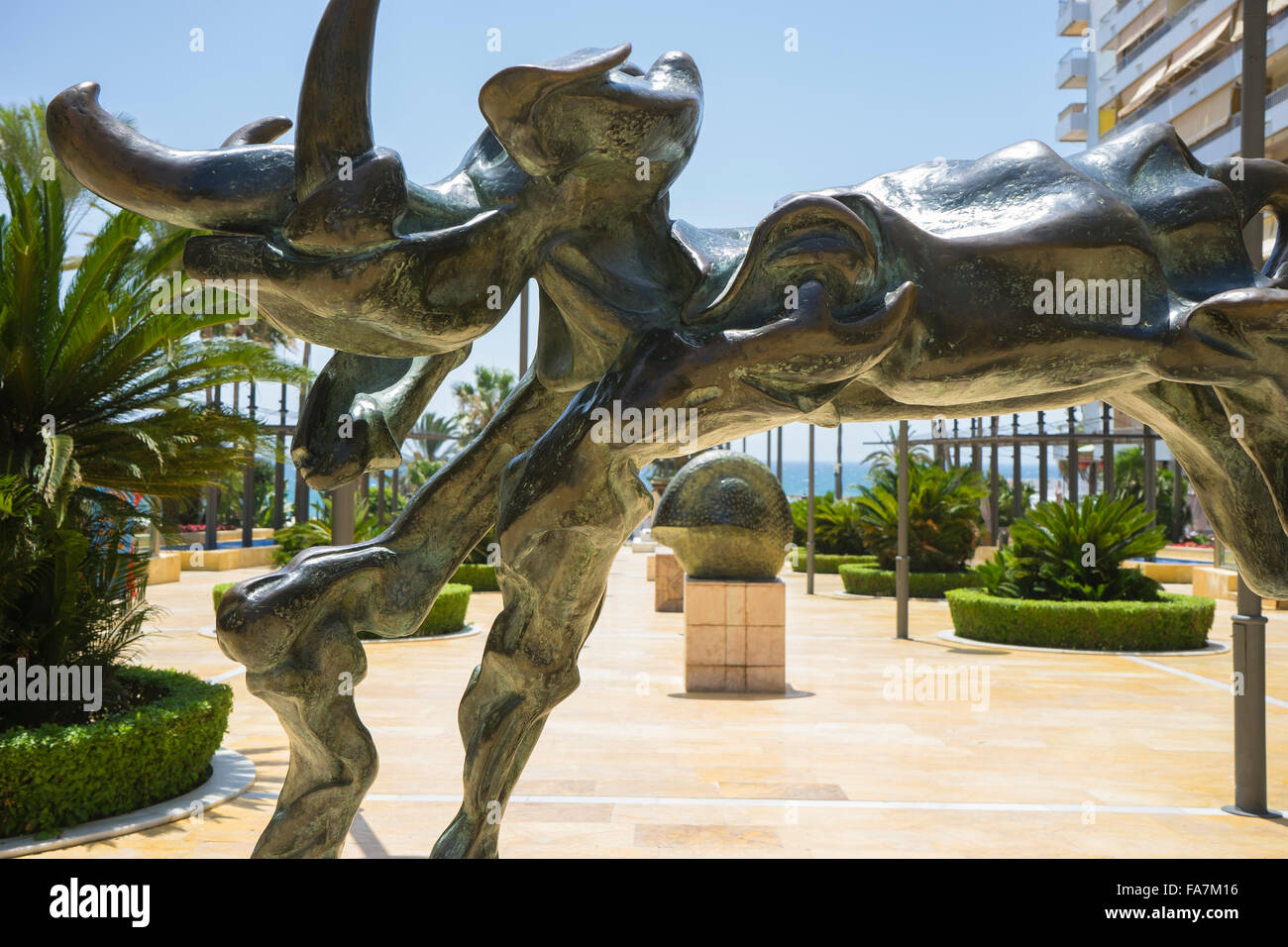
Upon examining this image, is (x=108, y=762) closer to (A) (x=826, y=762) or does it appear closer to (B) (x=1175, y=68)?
(A) (x=826, y=762)

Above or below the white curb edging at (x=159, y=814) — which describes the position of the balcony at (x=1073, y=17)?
above

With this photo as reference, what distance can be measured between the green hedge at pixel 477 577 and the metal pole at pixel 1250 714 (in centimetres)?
1432

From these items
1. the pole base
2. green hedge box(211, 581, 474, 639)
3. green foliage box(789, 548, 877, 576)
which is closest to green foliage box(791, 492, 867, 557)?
green foliage box(789, 548, 877, 576)

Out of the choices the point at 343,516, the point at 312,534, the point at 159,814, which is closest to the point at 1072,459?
the point at 312,534

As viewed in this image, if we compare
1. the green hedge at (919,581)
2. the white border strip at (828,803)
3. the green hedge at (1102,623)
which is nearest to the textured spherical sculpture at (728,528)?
the white border strip at (828,803)

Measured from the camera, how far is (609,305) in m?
2.63

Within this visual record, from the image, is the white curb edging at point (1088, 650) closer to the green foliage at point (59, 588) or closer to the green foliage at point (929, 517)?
the green foliage at point (929, 517)

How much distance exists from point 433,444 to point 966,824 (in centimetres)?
5484

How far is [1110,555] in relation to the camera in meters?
13.4

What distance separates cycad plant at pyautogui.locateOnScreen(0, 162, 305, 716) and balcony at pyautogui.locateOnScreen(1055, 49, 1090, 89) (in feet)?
171

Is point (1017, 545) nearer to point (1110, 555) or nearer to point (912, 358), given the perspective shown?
point (1110, 555)

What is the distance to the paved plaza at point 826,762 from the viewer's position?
217 inches

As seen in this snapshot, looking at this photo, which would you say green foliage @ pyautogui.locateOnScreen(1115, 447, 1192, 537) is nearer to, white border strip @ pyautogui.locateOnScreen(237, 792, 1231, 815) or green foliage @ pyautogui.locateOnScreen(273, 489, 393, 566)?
green foliage @ pyautogui.locateOnScreen(273, 489, 393, 566)
